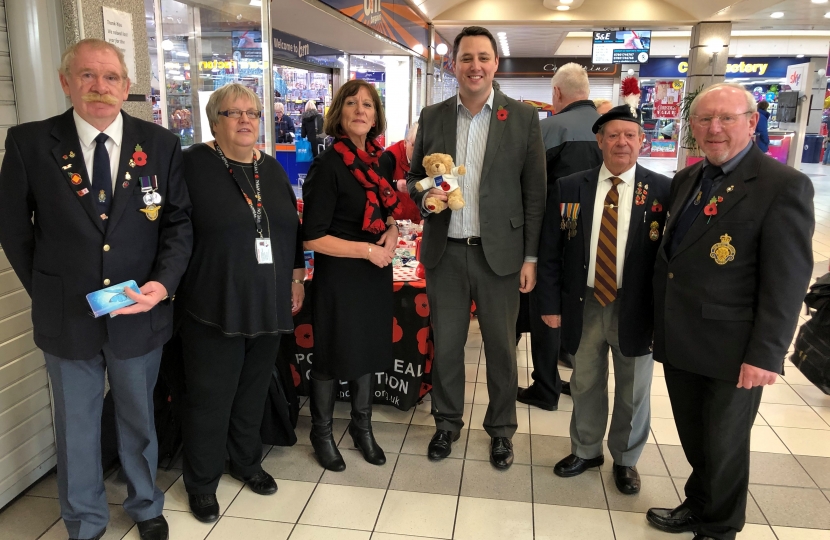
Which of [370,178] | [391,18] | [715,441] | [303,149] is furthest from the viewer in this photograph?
[303,149]

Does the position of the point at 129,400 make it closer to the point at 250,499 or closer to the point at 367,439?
the point at 250,499

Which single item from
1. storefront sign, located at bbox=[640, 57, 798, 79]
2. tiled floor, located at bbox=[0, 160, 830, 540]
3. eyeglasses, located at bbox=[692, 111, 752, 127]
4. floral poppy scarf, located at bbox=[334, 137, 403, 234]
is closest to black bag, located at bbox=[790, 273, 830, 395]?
tiled floor, located at bbox=[0, 160, 830, 540]

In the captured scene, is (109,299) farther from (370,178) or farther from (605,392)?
(605,392)

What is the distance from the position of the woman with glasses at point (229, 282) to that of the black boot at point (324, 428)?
0.33 metres

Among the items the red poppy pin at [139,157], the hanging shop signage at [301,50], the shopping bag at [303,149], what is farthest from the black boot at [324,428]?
the shopping bag at [303,149]

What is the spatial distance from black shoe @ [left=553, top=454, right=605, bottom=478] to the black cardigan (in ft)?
4.95

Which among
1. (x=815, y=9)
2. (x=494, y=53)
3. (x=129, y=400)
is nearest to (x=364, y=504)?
(x=129, y=400)

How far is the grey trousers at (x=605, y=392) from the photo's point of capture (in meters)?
2.58

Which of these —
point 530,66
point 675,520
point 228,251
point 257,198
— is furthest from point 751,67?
point 228,251

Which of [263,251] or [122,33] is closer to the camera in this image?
[263,251]

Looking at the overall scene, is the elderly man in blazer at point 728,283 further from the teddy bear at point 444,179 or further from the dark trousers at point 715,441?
the teddy bear at point 444,179

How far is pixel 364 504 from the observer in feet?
8.58

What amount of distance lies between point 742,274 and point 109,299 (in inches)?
81.6

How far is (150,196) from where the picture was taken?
2.09 meters
